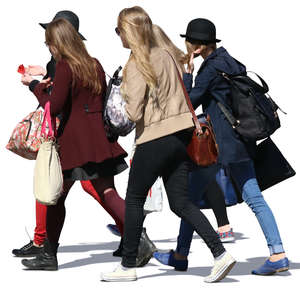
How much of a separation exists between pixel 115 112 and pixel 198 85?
84 cm

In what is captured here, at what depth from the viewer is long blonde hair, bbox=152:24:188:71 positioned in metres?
8.66

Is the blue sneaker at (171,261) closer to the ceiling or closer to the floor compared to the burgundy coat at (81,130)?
closer to the floor

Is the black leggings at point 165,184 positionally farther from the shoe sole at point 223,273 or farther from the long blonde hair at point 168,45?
the long blonde hair at point 168,45

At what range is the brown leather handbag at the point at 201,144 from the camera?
8609 millimetres

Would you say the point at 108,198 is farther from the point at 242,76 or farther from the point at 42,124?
the point at 242,76

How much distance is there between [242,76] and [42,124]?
1.94 meters

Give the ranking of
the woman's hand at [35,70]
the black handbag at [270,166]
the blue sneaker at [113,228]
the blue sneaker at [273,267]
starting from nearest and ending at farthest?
the blue sneaker at [273,267]
the black handbag at [270,166]
the woman's hand at [35,70]
the blue sneaker at [113,228]

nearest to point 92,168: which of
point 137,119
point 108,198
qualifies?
point 108,198

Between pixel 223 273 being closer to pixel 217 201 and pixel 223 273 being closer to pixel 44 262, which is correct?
pixel 44 262

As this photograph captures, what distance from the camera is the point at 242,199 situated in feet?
31.8

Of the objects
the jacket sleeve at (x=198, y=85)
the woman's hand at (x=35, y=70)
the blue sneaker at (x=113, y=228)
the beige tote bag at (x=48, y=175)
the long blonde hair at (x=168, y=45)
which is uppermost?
the long blonde hair at (x=168, y=45)

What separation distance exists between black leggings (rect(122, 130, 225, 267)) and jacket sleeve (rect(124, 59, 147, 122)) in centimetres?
29

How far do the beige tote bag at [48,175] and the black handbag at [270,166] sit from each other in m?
1.90

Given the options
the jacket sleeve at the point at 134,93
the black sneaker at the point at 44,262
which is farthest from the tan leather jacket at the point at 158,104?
the black sneaker at the point at 44,262
